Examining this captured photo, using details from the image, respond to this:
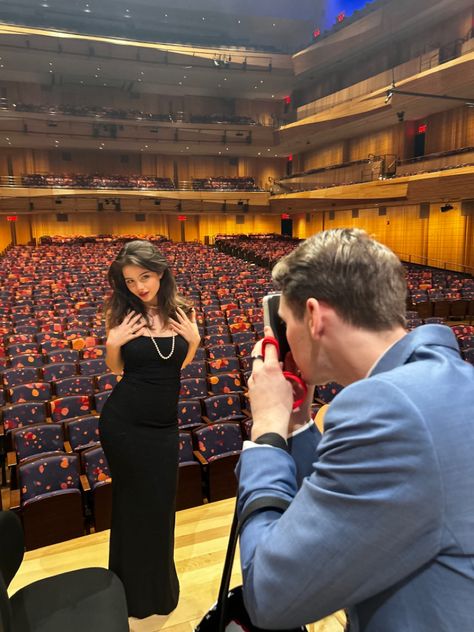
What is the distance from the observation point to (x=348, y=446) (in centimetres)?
60

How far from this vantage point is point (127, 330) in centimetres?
192

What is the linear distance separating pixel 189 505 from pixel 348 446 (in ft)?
10.3

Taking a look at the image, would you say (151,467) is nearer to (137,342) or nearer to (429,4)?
(137,342)

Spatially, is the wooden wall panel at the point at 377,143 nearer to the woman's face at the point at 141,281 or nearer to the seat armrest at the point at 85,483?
the seat armrest at the point at 85,483

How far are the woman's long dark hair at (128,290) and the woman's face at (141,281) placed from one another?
2cm

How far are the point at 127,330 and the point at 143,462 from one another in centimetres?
55

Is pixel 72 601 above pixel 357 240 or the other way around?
the other way around

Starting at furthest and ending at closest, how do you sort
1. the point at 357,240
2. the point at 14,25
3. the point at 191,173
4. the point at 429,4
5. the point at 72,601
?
the point at 191,173 < the point at 14,25 < the point at 429,4 < the point at 72,601 < the point at 357,240

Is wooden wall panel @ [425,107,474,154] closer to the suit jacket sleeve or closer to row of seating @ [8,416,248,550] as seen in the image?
row of seating @ [8,416,248,550]

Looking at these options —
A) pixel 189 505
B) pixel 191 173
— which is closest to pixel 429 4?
pixel 191 173

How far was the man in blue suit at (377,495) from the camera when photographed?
0.58 m

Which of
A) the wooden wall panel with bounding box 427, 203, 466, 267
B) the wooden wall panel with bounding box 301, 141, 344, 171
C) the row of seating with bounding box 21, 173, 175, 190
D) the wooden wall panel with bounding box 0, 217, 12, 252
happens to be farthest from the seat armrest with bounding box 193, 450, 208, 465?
the wooden wall panel with bounding box 0, 217, 12, 252

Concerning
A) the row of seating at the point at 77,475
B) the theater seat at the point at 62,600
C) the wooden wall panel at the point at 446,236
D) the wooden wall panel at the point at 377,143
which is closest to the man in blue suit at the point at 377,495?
the theater seat at the point at 62,600

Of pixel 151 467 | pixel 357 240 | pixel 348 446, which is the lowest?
pixel 151 467
